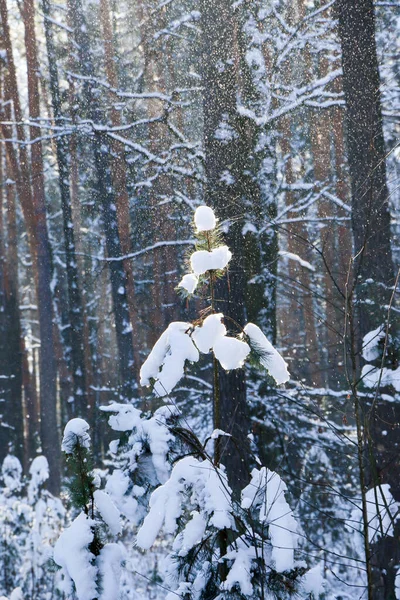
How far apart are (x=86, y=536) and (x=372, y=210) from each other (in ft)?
12.9

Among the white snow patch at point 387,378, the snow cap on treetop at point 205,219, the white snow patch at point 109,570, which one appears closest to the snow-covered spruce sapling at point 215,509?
the snow cap on treetop at point 205,219

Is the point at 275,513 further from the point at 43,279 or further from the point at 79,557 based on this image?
the point at 43,279

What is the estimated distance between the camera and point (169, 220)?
25.9ft

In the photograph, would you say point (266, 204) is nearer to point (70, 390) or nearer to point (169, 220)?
point (169, 220)

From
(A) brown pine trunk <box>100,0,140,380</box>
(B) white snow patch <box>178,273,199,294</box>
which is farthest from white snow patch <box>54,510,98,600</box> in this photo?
(A) brown pine trunk <box>100,0,140,380</box>

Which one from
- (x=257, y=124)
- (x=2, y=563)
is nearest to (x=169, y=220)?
(x=257, y=124)

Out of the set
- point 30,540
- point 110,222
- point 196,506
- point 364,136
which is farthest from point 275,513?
point 110,222

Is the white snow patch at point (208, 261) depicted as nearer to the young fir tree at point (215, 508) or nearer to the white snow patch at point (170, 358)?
the young fir tree at point (215, 508)

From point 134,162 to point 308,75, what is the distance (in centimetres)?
267

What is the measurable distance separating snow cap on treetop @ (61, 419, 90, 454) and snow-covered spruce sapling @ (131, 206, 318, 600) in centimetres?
45

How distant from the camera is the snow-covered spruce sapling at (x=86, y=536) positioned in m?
3.05

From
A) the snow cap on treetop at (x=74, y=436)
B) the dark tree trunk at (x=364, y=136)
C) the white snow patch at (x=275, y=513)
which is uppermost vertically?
the dark tree trunk at (x=364, y=136)

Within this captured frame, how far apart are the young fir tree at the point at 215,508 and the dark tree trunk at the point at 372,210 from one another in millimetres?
2836

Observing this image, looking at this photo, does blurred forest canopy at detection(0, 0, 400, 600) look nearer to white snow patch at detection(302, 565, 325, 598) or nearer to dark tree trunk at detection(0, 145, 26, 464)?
white snow patch at detection(302, 565, 325, 598)
